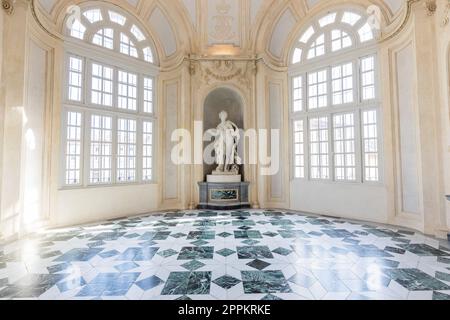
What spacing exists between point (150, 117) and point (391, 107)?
5966mm

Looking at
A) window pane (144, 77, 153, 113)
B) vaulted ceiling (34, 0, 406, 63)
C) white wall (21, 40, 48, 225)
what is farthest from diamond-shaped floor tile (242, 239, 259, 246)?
vaulted ceiling (34, 0, 406, 63)

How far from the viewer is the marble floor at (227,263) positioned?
2387 millimetres

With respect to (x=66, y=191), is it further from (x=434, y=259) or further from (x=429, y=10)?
(x=429, y=10)

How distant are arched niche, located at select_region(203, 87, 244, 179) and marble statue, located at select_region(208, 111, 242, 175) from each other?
0.33 meters

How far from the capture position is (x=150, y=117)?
690cm

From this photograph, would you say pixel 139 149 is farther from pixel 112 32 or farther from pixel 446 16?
pixel 446 16

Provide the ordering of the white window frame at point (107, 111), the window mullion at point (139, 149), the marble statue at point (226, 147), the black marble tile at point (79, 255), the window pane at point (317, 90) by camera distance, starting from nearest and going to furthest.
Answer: the black marble tile at point (79, 255), the white window frame at point (107, 111), the window pane at point (317, 90), the window mullion at point (139, 149), the marble statue at point (226, 147)

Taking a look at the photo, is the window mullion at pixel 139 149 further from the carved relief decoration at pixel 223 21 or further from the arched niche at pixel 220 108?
the carved relief decoration at pixel 223 21

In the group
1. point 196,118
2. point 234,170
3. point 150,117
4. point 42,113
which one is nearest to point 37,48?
point 42,113

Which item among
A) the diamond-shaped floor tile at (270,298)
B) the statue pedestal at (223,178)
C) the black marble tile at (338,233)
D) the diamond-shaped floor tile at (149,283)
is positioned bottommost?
the diamond-shaped floor tile at (149,283)

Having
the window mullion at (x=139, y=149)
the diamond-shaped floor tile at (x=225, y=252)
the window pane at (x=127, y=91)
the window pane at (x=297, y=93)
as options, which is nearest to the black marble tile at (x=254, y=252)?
the diamond-shaped floor tile at (x=225, y=252)

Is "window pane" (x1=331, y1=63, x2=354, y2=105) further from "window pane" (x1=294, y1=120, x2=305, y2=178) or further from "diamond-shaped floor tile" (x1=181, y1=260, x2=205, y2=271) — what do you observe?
"diamond-shaped floor tile" (x1=181, y1=260, x2=205, y2=271)

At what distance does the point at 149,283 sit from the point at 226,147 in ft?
15.9

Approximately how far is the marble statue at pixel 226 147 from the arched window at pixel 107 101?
75.6 inches
